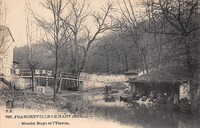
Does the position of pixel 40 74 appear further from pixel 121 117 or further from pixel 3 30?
pixel 121 117

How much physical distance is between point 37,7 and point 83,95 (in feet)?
4.20

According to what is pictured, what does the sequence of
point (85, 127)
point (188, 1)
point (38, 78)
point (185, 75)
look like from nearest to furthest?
1. point (85, 127)
2. point (188, 1)
3. point (185, 75)
4. point (38, 78)

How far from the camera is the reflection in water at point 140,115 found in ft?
13.9

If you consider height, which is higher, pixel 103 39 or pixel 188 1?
pixel 188 1

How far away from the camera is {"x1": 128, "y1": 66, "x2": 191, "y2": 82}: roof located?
181 inches

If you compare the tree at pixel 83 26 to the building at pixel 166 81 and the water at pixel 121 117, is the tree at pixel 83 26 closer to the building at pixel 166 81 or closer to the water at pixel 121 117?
the water at pixel 121 117

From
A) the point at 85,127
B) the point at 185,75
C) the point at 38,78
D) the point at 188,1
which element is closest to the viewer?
the point at 85,127

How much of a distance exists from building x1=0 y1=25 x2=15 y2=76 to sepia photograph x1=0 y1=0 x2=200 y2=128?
1 cm

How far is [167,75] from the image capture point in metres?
4.97

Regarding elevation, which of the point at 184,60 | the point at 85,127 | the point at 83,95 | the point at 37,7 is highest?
the point at 37,7

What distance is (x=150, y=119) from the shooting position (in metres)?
4.35

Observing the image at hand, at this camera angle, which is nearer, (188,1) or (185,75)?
(188,1)

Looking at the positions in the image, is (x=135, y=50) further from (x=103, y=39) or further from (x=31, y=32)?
(x=31, y=32)

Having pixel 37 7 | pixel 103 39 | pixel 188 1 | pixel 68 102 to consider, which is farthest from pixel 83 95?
pixel 188 1
